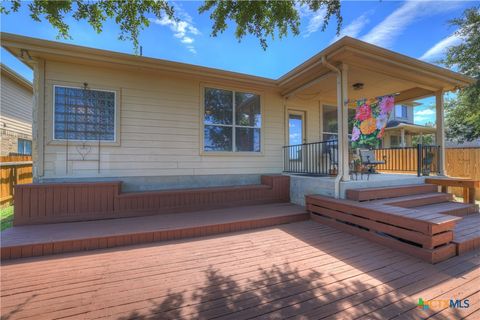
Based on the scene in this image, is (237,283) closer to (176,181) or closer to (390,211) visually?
(390,211)

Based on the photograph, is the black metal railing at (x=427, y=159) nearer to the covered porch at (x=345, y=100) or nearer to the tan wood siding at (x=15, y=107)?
the covered porch at (x=345, y=100)

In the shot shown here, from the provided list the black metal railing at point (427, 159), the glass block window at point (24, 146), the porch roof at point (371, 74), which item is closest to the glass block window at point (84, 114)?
the porch roof at point (371, 74)

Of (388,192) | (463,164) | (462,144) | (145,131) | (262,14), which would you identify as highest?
(262,14)

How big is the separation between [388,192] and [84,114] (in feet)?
21.2

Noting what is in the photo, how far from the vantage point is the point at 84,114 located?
14.7 ft

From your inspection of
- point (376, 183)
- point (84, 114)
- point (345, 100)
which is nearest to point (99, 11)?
point (84, 114)

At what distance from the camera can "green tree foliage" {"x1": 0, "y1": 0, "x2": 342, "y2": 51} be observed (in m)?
2.93

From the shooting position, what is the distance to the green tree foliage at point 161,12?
2932 millimetres

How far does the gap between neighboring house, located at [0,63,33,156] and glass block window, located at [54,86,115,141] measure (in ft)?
19.8

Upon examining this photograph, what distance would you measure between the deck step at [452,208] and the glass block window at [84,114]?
6573 mm

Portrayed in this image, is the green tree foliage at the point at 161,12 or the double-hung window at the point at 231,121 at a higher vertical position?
the green tree foliage at the point at 161,12

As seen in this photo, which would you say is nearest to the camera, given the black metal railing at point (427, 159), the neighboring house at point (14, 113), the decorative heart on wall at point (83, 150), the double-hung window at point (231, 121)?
the decorative heart on wall at point (83, 150)

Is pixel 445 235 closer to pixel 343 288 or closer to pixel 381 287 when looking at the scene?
pixel 381 287

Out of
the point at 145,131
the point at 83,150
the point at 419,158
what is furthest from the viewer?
the point at 419,158
